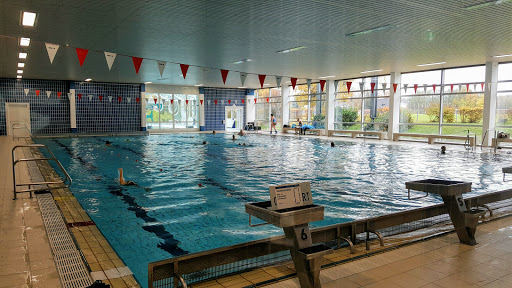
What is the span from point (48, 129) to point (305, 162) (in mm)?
17091

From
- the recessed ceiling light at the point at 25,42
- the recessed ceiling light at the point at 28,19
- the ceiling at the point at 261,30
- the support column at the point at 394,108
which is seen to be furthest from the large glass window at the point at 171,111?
the recessed ceiling light at the point at 28,19

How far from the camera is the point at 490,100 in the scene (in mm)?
13961

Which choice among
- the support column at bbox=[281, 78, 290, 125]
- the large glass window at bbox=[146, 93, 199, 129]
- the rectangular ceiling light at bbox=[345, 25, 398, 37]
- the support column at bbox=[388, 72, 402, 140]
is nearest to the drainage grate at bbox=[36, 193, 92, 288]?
the rectangular ceiling light at bbox=[345, 25, 398, 37]

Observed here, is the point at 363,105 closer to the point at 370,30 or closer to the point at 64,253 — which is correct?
the point at 370,30

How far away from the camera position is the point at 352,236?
3268 mm

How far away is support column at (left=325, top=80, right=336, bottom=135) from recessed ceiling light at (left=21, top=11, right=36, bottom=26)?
53.2 feet

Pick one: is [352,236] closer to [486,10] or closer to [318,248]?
[318,248]

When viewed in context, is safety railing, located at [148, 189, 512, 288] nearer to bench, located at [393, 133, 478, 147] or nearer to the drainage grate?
the drainage grate

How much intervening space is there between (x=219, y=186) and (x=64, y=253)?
3.98 metres

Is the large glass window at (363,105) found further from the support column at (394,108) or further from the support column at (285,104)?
the support column at (285,104)

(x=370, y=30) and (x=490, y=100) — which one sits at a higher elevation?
(x=370, y=30)

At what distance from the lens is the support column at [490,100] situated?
Result: 13758 millimetres

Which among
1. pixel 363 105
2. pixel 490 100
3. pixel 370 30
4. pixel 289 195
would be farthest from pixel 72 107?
pixel 289 195

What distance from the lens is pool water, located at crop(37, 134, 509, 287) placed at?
13.3 ft
